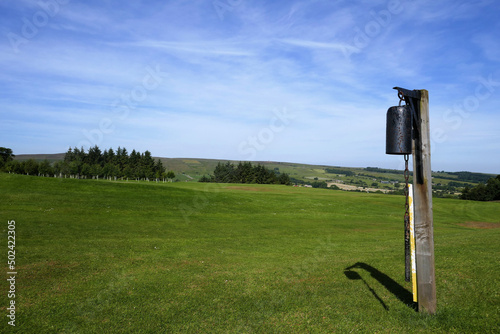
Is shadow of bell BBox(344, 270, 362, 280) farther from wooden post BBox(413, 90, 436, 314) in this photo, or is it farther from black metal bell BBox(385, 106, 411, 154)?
black metal bell BBox(385, 106, 411, 154)

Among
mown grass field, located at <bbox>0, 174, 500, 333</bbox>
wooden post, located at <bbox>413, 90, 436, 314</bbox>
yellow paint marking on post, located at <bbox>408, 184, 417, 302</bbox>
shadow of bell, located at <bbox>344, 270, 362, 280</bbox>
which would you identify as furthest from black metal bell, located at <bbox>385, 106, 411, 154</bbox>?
shadow of bell, located at <bbox>344, 270, 362, 280</bbox>

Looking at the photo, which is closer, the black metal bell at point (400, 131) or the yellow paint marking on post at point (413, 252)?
the black metal bell at point (400, 131)

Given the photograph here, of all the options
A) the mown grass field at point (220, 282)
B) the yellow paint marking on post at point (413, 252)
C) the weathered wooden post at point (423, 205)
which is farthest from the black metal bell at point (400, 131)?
the mown grass field at point (220, 282)

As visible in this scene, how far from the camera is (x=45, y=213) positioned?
20812mm

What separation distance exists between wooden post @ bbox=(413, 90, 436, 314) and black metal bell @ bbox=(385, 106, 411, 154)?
24 cm

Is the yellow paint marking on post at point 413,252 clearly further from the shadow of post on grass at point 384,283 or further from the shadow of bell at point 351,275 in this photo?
the shadow of bell at point 351,275

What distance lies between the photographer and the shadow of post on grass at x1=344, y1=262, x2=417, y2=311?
7.02 metres

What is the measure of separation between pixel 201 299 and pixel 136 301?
1543mm

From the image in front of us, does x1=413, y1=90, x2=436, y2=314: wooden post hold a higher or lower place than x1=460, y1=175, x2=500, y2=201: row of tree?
higher

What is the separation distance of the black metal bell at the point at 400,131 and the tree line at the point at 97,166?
396 feet

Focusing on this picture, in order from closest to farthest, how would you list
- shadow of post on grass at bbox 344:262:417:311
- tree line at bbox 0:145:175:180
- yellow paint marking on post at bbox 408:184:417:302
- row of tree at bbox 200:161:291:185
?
1. yellow paint marking on post at bbox 408:184:417:302
2. shadow of post on grass at bbox 344:262:417:311
3. tree line at bbox 0:145:175:180
4. row of tree at bbox 200:161:291:185

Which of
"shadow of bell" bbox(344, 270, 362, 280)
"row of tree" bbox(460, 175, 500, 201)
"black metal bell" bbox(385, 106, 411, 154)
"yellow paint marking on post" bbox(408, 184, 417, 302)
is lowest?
"row of tree" bbox(460, 175, 500, 201)

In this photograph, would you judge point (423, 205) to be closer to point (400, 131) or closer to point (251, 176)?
Answer: point (400, 131)

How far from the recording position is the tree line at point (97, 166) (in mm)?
105688
